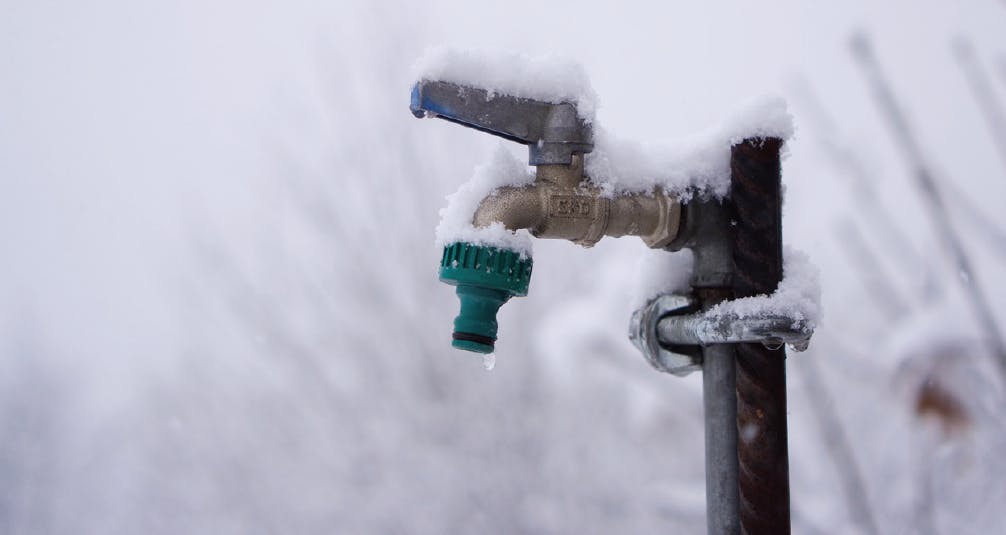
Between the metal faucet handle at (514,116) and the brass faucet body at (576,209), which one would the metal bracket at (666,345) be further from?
the metal faucet handle at (514,116)

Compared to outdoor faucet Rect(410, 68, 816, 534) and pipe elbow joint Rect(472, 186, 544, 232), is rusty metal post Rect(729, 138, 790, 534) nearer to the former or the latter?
outdoor faucet Rect(410, 68, 816, 534)

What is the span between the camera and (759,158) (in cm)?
87

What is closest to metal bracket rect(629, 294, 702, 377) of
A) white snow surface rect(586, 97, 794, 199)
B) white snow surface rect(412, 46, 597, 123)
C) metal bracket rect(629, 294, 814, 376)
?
metal bracket rect(629, 294, 814, 376)

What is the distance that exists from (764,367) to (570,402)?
4.22m

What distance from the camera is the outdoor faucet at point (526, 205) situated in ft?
2.67

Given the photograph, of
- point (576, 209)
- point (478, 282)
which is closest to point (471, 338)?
point (478, 282)

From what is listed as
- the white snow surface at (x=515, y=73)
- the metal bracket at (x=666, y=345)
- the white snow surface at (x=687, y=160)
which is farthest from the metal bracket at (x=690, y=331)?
the white snow surface at (x=515, y=73)

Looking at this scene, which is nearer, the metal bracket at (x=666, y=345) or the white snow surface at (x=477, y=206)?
the white snow surface at (x=477, y=206)

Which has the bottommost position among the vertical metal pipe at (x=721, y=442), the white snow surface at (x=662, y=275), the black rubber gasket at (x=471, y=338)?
the vertical metal pipe at (x=721, y=442)

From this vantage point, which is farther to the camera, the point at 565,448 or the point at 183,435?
the point at 183,435

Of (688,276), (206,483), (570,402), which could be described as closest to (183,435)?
(206,483)

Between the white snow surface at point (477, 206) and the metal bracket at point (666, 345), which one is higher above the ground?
the white snow surface at point (477, 206)

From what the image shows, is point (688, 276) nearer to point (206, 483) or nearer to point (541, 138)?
point (541, 138)

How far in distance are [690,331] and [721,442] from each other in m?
0.12
